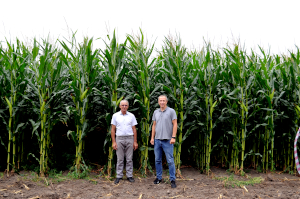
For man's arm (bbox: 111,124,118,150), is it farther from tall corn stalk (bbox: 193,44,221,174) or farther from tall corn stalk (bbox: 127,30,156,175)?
tall corn stalk (bbox: 193,44,221,174)

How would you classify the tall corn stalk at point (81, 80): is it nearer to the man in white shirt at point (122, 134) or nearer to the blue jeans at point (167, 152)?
the man in white shirt at point (122, 134)

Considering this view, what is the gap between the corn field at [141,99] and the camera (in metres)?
5.32

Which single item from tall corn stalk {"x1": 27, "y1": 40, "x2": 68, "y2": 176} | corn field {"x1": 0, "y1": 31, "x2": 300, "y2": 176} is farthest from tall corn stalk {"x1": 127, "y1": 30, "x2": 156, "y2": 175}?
tall corn stalk {"x1": 27, "y1": 40, "x2": 68, "y2": 176}

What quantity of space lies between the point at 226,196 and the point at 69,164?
3599mm

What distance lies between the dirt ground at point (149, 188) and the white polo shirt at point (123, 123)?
3.49ft

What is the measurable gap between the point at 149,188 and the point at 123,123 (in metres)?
1.37

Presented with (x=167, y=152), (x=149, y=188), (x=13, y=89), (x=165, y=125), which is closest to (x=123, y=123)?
(x=165, y=125)

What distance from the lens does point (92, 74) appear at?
5.33 m

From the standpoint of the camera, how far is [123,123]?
503cm

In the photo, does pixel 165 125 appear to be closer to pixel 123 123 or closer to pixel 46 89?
pixel 123 123

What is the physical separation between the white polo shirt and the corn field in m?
0.28

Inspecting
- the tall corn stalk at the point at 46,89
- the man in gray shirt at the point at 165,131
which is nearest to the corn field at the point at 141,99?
the tall corn stalk at the point at 46,89

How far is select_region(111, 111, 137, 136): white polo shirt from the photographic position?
198 inches

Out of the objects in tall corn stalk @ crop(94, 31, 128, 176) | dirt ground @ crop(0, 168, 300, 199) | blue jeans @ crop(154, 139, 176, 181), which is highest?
tall corn stalk @ crop(94, 31, 128, 176)
